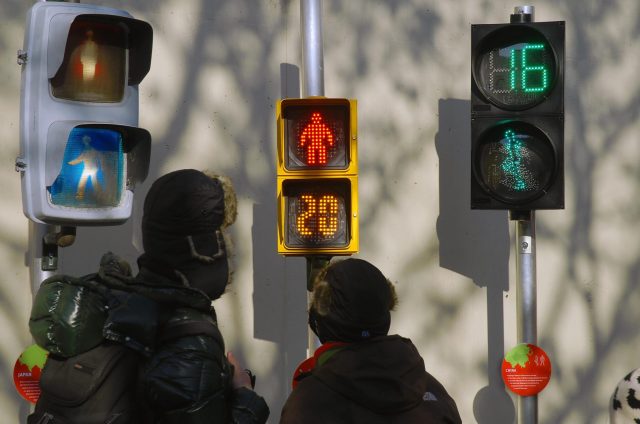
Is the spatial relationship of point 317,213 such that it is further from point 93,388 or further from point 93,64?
point 93,388

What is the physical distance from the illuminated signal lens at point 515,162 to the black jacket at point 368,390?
270 cm

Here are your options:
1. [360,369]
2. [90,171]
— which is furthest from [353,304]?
[90,171]

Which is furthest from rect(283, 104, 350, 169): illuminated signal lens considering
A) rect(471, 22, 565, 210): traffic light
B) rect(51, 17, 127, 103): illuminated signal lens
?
rect(51, 17, 127, 103): illuminated signal lens

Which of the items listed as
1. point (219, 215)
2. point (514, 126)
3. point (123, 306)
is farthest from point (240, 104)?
point (123, 306)

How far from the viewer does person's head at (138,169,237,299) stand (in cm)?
374

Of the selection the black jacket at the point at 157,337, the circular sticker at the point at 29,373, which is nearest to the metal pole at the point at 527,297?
the circular sticker at the point at 29,373

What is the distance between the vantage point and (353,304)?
374 cm

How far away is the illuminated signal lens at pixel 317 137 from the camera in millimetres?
5805

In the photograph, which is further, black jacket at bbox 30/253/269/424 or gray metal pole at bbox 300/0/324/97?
gray metal pole at bbox 300/0/324/97

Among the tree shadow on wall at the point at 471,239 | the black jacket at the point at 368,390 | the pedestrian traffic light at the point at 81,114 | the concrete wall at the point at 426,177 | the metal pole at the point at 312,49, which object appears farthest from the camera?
the tree shadow on wall at the point at 471,239

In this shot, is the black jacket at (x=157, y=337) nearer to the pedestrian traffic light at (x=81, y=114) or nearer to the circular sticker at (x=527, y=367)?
the pedestrian traffic light at (x=81, y=114)

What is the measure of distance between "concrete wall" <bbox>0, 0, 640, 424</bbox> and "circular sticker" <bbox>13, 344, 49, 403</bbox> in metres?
1.81

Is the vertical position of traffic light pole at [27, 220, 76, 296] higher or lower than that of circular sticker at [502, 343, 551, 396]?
higher

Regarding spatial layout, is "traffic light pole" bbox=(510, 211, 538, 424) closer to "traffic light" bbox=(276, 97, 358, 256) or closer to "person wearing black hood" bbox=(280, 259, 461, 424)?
"traffic light" bbox=(276, 97, 358, 256)
